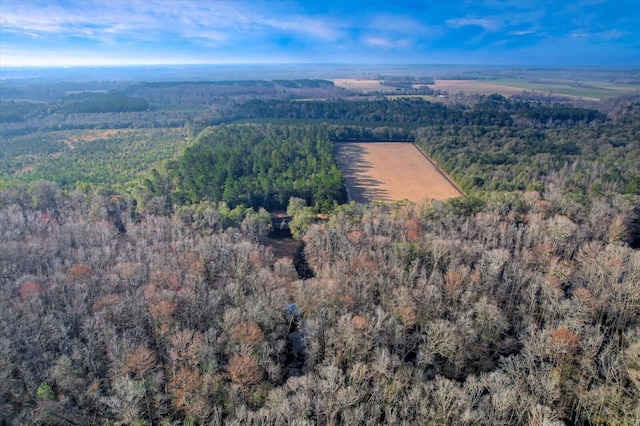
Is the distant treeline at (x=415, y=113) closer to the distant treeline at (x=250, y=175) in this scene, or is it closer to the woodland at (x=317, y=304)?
the distant treeline at (x=250, y=175)

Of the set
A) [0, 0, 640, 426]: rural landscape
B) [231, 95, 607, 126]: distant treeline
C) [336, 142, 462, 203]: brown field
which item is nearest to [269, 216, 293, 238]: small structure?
[0, 0, 640, 426]: rural landscape

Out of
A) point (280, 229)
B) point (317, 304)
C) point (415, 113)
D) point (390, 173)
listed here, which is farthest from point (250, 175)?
point (415, 113)

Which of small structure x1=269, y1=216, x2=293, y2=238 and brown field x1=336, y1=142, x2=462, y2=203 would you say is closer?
small structure x1=269, y1=216, x2=293, y2=238

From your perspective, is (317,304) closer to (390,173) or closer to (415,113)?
(390,173)

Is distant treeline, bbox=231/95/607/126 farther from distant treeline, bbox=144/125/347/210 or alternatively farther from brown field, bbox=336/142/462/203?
distant treeline, bbox=144/125/347/210

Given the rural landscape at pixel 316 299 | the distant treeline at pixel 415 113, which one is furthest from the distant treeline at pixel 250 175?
the distant treeline at pixel 415 113
